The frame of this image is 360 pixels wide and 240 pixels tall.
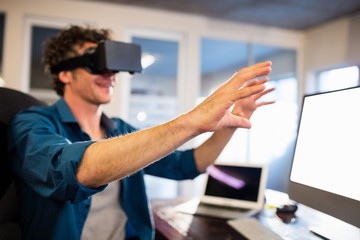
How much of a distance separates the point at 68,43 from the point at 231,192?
1.02 meters

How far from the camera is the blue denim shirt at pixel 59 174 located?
2.71 feet

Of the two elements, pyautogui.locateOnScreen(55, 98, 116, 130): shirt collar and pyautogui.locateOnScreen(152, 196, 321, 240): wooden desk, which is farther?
pyautogui.locateOnScreen(55, 98, 116, 130): shirt collar

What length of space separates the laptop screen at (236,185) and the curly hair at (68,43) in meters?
0.85

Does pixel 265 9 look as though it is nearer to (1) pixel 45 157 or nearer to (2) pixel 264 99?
(2) pixel 264 99

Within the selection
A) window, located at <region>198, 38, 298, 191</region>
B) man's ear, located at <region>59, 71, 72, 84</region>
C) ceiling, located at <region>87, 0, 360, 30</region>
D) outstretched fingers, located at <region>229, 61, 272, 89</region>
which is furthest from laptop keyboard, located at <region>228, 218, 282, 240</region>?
window, located at <region>198, 38, 298, 191</region>

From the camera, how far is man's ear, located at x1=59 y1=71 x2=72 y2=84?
1461 millimetres

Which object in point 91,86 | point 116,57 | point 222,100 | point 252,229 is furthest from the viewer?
point 91,86

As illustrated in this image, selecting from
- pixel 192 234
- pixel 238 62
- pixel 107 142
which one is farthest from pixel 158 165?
pixel 238 62

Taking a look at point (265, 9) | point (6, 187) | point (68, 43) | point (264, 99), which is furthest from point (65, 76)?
point (264, 99)

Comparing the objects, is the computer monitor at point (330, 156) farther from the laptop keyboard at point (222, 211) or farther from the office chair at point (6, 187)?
the office chair at point (6, 187)

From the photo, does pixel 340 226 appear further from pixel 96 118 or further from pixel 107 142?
pixel 96 118

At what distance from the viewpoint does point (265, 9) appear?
349 cm

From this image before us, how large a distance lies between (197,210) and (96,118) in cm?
61

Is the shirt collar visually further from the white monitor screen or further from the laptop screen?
the white monitor screen
